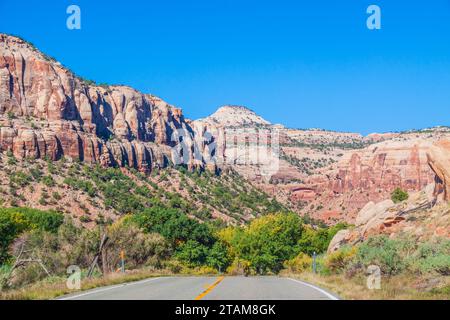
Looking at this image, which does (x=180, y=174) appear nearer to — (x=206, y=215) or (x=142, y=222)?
(x=206, y=215)

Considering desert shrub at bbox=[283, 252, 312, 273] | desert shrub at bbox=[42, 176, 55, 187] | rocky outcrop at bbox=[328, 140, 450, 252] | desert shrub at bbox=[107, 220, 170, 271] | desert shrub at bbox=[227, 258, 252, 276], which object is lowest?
desert shrub at bbox=[227, 258, 252, 276]

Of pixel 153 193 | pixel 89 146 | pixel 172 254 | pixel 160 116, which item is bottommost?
pixel 172 254

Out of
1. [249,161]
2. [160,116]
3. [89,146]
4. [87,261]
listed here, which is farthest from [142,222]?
[249,161]

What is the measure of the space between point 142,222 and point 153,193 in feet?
189

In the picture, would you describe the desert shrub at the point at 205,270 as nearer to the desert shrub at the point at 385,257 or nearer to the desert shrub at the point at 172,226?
the desert shrub at the point at 172,226

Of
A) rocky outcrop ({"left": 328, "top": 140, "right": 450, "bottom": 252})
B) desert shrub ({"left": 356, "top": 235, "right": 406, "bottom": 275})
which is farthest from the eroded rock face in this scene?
desert shrub ({"left": 356, "top": 235, "right": 406, "bottom": 275})

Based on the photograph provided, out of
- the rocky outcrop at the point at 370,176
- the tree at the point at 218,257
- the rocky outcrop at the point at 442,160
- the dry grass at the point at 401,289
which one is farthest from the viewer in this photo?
the rocky outcrop at the point at 370,176

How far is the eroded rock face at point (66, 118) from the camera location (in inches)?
4503

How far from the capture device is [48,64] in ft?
432

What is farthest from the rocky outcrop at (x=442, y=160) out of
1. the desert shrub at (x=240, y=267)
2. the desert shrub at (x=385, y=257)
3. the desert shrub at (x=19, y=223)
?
the desert shrub at (x=240, y=267)

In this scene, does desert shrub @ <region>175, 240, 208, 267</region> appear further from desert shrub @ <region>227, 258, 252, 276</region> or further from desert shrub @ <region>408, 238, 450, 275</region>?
desert shrub @ <region>408, 238, 450, 275</region>

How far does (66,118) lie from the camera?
12750cm

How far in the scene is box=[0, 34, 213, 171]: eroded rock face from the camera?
114 m

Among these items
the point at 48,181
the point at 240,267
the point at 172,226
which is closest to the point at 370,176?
the point at 48,181
